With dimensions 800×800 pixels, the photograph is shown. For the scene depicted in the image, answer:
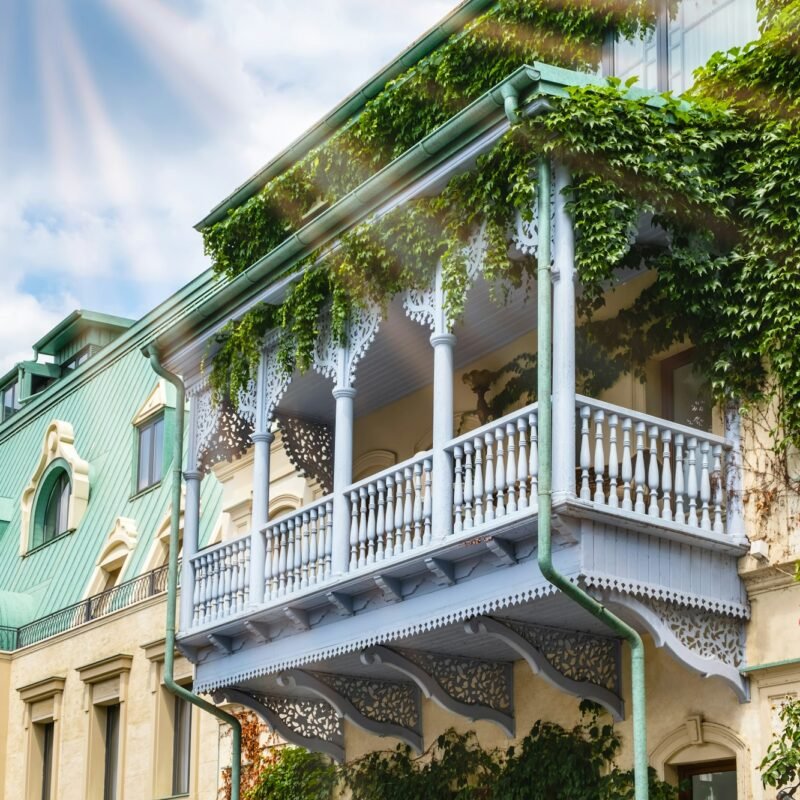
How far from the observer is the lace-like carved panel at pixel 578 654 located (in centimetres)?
1426

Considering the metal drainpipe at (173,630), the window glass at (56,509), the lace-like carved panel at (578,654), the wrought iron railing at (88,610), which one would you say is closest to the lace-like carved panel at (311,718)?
the metal drainpipe at (173,630)

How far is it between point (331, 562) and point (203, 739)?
23.9 ft

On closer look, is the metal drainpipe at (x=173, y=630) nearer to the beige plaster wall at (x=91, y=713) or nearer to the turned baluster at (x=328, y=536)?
the turned baluster at (x=328, y=536)

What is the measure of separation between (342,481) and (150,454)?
1241cm

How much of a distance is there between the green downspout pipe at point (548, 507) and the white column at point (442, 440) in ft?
4.02

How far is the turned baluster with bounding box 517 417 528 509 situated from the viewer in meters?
13.0

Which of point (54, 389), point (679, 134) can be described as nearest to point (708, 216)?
point (679, 134)

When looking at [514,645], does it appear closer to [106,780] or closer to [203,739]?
[203,739]

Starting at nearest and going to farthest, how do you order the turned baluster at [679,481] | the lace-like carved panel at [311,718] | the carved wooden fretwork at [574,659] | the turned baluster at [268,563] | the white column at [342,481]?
the turned baluster at [679,481], the carved wooden fretwork at [574,659], the white column at [342,481], the turned baluster at [268,563], the lace-like carved panel at [311,718]

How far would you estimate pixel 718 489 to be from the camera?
13562 mm

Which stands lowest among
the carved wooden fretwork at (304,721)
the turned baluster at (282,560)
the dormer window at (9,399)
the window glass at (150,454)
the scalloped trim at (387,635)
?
the carved wooden fretwork at (304,721)

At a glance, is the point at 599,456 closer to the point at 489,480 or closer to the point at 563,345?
the point at 563,345

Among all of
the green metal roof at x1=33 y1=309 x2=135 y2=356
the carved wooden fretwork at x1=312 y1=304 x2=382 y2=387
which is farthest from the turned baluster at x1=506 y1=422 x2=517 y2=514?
the green metal roof at x1=33 y1=309 x2=135 y2=356

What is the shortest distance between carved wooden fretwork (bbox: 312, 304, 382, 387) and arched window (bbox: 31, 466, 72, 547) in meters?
15.6
